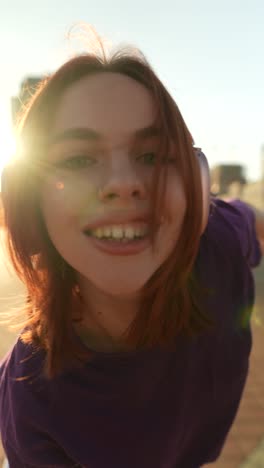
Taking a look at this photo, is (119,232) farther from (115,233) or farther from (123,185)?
(123,185)

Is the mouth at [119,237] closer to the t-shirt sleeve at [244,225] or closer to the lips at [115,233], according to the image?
the lips at [115,233]

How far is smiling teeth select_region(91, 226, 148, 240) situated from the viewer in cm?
101

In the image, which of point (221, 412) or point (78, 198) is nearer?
point (78, 198)

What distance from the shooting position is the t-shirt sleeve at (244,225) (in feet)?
5.21

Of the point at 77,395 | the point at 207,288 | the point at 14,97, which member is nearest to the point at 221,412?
the point at 207,288

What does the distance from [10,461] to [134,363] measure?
1.67 feet

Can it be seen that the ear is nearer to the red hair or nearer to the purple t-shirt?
the red hair

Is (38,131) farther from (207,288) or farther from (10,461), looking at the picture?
(10,461)

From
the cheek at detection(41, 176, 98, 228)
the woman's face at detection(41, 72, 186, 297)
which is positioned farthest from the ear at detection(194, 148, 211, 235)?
the cheek at detection(41, 176, 98, 228)

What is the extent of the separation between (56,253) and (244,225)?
802 mm

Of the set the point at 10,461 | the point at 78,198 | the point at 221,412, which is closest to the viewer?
the point at 78,198

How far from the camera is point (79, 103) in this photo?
1.04m

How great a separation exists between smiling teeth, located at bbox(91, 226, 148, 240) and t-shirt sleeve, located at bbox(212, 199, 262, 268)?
63cm

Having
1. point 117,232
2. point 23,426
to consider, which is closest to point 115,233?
point 117,232
